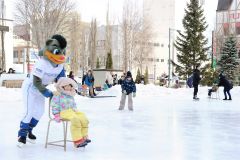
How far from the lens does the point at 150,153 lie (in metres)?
5.73

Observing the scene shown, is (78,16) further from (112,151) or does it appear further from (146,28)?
(112,151)

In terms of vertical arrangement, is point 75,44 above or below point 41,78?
above

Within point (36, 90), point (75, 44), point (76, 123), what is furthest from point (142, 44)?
point (76, 123)

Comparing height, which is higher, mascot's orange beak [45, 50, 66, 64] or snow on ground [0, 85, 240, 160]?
mascot's orange beak [45, 50, 66, 64]

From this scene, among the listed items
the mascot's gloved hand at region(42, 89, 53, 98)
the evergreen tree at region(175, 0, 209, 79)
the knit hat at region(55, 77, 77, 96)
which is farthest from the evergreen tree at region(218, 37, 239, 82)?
the mascot's gloved hand at region(42, 89, 53, 98)

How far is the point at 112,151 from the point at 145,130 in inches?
102

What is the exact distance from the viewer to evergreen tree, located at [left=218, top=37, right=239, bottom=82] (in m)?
34.5

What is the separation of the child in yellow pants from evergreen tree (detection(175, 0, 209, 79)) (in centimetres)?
3242

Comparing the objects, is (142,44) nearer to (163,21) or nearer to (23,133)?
(163,21)

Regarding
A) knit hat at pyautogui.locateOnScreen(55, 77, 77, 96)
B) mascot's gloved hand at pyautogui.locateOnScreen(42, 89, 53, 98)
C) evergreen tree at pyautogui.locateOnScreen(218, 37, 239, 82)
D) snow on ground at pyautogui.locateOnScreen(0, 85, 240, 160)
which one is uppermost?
evergreen tree at pyautogui.locateOnScreen(218, 37, 239, 82)

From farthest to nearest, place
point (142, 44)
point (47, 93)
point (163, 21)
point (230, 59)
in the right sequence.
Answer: point (163, 21), point (142, 44), point (230, 59), point (47, 93)

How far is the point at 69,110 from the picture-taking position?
18.5ft

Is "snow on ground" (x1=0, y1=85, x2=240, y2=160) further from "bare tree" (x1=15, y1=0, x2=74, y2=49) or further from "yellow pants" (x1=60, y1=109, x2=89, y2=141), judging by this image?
"bare tree" (x1=15, y1=0, x2=74, y2=49)

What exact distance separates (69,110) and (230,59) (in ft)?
102
